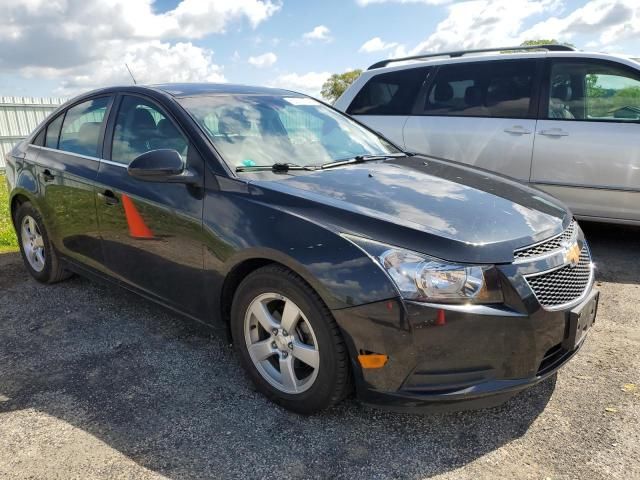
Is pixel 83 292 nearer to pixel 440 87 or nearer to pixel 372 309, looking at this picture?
pixel 372 309

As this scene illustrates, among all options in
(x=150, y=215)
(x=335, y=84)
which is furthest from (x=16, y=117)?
(x=335, y=84)

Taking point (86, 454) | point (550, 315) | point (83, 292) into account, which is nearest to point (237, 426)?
point (86, 454)

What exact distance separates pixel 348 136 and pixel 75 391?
2309 millimetres

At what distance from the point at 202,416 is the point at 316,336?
29.8 inches

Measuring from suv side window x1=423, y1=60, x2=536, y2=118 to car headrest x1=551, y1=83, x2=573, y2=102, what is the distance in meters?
0.20

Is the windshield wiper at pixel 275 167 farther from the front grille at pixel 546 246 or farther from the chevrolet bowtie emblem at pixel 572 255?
the chevrolet bowtie emblem at pixel 572 255

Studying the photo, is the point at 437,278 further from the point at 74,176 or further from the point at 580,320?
the point at 74,176

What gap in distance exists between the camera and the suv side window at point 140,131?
10.4 feet

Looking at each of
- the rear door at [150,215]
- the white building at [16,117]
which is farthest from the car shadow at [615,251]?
the white building at [16,117]

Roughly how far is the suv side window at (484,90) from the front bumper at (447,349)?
3.48 meters

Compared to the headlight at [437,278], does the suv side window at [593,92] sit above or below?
above

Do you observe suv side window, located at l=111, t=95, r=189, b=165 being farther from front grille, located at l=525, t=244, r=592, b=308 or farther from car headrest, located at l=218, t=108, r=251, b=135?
front grille, located at l=525, t=244, r=592, b=308

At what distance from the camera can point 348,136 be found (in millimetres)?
3727

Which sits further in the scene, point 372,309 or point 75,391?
point 75,391
